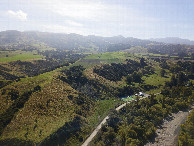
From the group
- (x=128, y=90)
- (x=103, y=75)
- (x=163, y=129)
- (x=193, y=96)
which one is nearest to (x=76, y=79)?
(x=103, y=75)

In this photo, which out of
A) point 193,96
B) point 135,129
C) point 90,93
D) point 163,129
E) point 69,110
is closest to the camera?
point 135,129

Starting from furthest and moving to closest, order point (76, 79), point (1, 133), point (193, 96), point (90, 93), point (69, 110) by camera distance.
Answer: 1. point (76, 79)
2. point (90, 93)
3. point (193, 96)
4. point (69, 110)
5. point (1, 133)

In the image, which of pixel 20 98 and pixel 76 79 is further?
pixel 76 79

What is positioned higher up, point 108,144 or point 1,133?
point 1,133

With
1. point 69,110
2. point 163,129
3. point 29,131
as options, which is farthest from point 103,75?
point 29,131

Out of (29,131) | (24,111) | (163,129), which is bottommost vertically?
(163,129)

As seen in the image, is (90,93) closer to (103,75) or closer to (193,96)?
(103,75)
